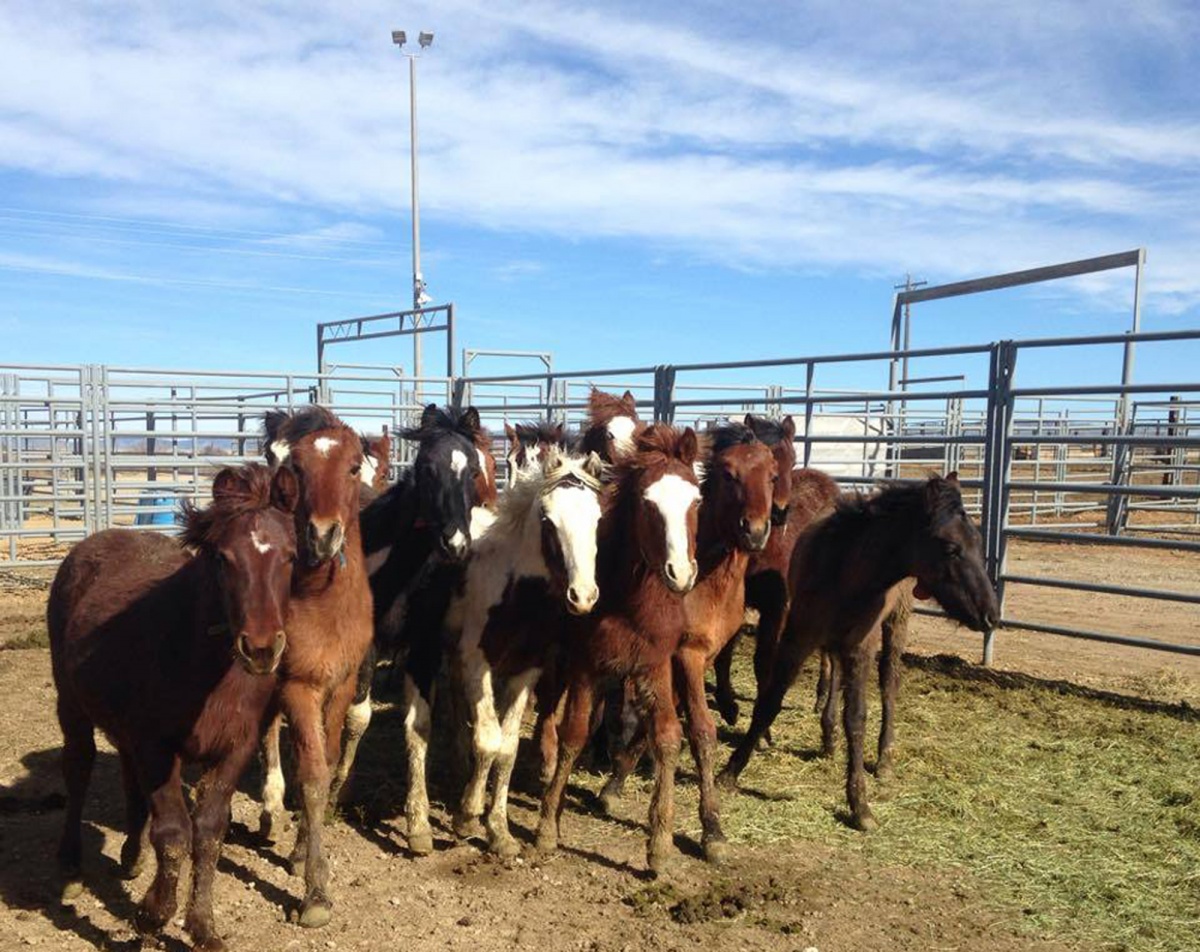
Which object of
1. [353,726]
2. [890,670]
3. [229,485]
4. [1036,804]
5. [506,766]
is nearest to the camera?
[229,485]

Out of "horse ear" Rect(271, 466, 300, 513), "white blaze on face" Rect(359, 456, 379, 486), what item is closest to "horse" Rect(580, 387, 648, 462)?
"white blaze on face" Rect(359, 456, 379, 486)

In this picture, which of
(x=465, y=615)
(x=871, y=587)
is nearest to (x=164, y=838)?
(x=465, y=615)

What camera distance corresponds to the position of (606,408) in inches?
285

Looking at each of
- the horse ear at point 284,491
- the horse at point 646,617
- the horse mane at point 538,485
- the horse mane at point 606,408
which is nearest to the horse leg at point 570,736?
the horse at point 646,617

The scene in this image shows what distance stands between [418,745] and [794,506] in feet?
10.9

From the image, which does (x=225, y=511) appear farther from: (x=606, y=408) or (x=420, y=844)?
(x=606, y=408)

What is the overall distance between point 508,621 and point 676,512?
1017 millimetres

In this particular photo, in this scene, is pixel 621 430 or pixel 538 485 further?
pixel 621 430

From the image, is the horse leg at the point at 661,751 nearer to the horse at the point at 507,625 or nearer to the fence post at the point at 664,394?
the horse at the point at 507,625

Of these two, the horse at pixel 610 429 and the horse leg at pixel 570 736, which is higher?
the horse at pixel 610 429

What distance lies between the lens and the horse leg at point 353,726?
4.90 metres

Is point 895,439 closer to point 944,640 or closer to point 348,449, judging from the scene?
point 944,640

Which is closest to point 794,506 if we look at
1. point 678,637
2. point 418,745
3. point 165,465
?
point 678,637

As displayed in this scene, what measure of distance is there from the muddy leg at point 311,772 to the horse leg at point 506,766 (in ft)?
2.80
